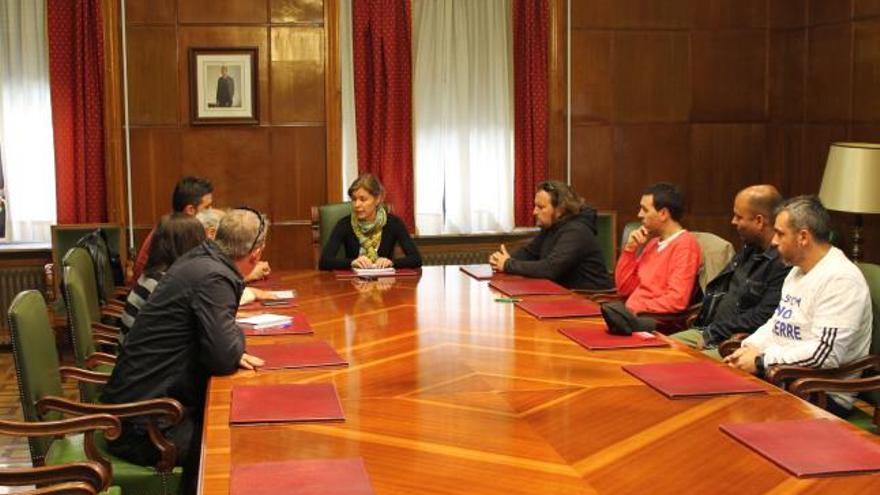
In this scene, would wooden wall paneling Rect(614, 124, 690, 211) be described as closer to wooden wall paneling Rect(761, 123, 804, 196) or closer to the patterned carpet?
wooden wall paneling Rect(761, 123, 804, 196)

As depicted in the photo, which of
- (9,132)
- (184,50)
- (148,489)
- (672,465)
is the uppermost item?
(184,50)

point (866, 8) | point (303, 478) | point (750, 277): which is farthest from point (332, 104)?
point (303, 478)

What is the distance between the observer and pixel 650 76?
8328 mm

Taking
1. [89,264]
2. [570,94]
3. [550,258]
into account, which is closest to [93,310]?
[89,264]

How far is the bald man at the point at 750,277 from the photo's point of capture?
15.3 ft

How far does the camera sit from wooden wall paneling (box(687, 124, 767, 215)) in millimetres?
8453

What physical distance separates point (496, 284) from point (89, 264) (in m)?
1.92

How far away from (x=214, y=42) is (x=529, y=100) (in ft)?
7.42

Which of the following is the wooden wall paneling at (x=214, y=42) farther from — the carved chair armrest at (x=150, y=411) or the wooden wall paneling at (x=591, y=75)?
the carved chair armrest at (x=150, y=411)

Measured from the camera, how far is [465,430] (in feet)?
9.32

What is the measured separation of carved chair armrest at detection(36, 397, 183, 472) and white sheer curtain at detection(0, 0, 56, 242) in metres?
4.62

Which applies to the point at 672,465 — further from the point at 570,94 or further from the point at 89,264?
the point at 570,94

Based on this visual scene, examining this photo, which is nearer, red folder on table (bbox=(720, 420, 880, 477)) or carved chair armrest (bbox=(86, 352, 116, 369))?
red folder on table (bbox=(720, 420, 880, 477))

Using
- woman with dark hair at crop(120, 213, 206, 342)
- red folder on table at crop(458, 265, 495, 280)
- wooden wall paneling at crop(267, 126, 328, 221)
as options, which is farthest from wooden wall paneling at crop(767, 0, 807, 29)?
woman with dark hair at crop(120, 213, 206, 342)
